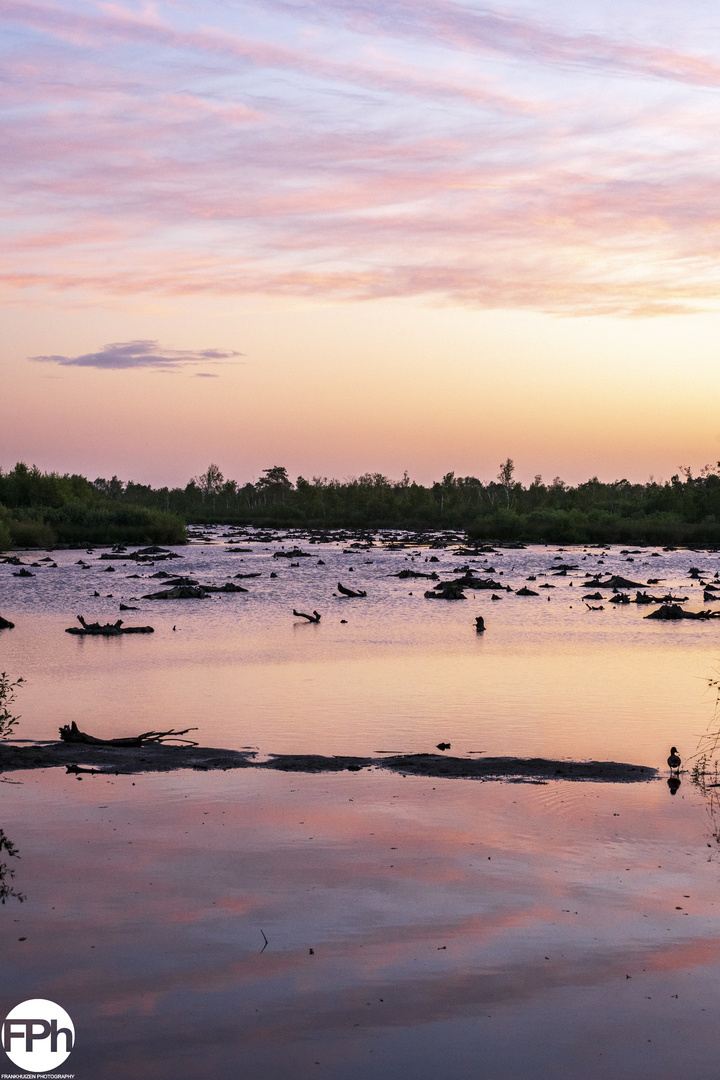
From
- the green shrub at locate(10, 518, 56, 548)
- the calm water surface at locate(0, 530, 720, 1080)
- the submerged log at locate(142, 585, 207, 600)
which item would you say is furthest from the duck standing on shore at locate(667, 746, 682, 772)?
the green shrub at locate(10, 518, 56, 548)

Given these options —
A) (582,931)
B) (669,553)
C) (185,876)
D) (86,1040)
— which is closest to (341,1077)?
(86,1040)

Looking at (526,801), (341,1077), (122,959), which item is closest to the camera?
(341,1077)

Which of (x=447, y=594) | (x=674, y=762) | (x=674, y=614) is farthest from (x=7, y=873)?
(x=447, y=594)

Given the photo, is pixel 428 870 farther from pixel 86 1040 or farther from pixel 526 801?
pixel 86 1040

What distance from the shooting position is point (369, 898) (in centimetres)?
816

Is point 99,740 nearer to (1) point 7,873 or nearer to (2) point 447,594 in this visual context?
(1) point 7,873

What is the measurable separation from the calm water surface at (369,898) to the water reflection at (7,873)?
0.08 m

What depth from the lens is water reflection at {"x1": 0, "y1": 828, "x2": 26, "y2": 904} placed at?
807cm

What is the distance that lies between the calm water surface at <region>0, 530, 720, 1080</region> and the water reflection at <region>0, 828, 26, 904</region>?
81mm

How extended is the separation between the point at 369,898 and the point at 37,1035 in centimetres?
289

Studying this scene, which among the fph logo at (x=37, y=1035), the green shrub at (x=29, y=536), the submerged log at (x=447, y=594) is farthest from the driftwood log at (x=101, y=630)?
the green shrub at (x=29, y=536)

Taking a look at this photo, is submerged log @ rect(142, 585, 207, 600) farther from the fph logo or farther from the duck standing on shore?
the fph logo

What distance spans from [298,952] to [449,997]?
1.17 m

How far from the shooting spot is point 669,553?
79.7 metres
